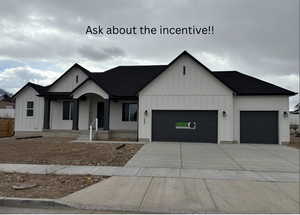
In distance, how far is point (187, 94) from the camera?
52.7ft

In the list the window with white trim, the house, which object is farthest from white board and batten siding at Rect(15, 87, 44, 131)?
the house

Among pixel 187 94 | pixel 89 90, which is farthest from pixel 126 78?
pixel 187 94

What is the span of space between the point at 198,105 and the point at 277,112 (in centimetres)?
545

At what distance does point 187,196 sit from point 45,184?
3.75 m

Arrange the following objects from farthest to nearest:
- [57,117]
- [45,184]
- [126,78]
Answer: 1. [126,78]
2. [57,117]
3. [45,184]

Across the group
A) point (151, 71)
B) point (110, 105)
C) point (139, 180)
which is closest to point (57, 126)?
point (110, 105)

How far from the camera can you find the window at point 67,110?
63.5 feet

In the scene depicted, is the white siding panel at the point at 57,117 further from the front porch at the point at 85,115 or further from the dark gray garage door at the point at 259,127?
the dark gray garage door at the point at 259,127

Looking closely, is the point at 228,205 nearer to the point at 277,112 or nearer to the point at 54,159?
the point at 54,159

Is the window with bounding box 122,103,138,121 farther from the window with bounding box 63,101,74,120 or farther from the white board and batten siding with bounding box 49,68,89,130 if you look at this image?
the window with bounding box 63,101,74,120

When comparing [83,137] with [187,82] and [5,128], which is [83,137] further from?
[187,82]

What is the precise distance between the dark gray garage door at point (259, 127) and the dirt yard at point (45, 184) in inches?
482

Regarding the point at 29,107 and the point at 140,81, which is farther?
the point at 140,81

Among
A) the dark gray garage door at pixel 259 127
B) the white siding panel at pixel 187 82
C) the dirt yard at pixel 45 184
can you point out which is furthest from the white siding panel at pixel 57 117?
the dark gray garage door at pixel 259 127
